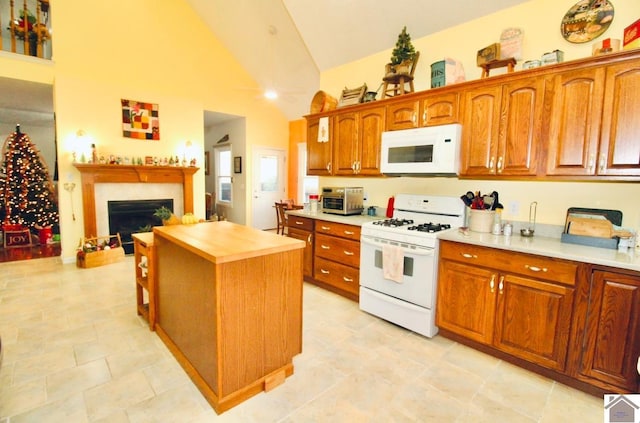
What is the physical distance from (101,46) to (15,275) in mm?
3562

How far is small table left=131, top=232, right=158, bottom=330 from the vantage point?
2502 mm

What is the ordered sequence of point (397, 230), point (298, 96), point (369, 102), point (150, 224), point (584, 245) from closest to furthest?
point (584, 245) → point (397, 230) → point (369, 102) → point (150, 224) → point (298, 96)

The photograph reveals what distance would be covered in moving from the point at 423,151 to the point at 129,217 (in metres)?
4.91

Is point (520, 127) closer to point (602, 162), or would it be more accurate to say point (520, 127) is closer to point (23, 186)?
point (602, 162)

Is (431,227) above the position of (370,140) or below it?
below

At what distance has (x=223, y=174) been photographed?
26.0ft

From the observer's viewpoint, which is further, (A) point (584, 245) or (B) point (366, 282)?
(B) point (366, 282)

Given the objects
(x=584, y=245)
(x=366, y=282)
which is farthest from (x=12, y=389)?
(x=584, y=245)

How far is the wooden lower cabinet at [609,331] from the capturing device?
1754 mm

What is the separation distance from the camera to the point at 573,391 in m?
1.97

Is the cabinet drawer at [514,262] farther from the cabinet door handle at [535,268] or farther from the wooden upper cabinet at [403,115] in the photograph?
the wooden upper cabinet at [403,115]

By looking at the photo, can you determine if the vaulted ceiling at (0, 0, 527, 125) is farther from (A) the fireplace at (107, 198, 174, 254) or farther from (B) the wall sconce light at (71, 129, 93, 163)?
(A) the fireplace at (107, 198, 174, 254)

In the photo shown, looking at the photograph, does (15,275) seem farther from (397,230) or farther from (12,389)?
(397,230)

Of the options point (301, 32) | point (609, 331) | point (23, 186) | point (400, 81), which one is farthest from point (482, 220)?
point (23, 186)
